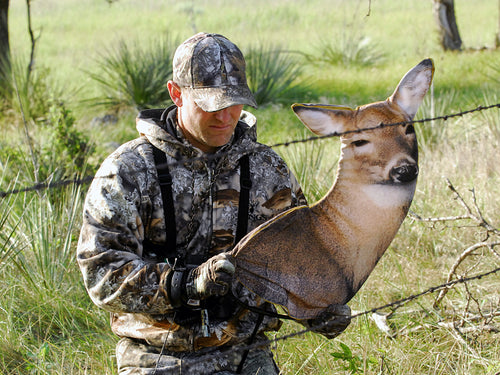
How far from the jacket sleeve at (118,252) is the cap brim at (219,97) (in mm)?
393

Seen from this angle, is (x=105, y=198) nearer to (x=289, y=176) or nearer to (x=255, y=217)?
(x=255, y=217)

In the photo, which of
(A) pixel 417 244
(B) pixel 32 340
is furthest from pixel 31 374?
(A) pixel 417 244

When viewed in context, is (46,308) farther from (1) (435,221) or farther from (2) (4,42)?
(2) (4,42)

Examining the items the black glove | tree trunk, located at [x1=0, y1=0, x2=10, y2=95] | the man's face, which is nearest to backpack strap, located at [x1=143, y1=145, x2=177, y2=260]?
the man's face

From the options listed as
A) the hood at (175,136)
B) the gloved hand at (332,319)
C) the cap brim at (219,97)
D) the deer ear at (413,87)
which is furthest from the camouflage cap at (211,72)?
the gloved hand at (332,319)

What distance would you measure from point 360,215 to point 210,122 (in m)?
0.73

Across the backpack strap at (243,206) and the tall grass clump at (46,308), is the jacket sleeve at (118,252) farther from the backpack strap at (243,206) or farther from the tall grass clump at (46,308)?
the tall grass clump at (46,308)

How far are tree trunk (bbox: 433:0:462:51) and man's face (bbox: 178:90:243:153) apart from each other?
10.8 m

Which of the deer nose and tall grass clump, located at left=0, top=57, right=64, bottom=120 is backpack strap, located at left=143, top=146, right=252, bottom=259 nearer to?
the deer nose

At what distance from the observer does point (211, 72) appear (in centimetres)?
249

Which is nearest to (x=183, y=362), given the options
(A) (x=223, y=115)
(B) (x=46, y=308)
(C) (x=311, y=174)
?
(A) (x=223, y=115)

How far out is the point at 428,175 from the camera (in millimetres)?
5086

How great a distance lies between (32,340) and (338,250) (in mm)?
2052

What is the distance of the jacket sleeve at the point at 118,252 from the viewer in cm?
228
